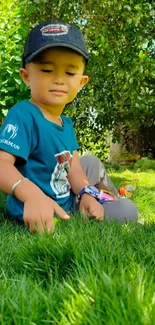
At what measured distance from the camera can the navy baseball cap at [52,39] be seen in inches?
87.2

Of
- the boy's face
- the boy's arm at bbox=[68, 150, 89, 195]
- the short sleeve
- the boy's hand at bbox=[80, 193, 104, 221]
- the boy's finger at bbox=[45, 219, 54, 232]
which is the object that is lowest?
the boy's hand at bbox=[80, 193, 104, 221]

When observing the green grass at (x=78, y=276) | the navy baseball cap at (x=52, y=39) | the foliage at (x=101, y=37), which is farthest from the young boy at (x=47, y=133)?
the foliage at (x=101, y=37)

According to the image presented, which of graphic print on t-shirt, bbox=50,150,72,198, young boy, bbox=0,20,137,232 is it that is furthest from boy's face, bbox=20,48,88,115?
graphic print on t-shirt, bbox=50,150,72,198

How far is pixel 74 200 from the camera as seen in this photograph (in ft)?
8.85

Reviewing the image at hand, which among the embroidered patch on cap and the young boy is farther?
the embroidered patch on cap

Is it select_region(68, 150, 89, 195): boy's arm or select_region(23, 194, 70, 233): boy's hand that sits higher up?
select_region(23, 194, 70, 233): boy's hand

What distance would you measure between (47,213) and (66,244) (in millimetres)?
287

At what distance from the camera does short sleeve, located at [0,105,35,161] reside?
2.17 metres

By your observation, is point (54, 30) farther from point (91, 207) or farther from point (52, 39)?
point (91, 207)

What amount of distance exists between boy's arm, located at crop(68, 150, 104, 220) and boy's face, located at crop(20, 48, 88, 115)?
48cm

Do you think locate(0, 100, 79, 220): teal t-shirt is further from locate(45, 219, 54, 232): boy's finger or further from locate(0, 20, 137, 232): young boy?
locate(45, 219, 54, 232): boy's finger

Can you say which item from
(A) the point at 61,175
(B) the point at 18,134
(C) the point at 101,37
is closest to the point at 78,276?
(B) the point at 18,134

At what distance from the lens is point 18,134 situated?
7.29ft

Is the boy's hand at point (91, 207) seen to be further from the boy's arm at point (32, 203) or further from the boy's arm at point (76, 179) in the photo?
the boy's arm at point (32, 203)
